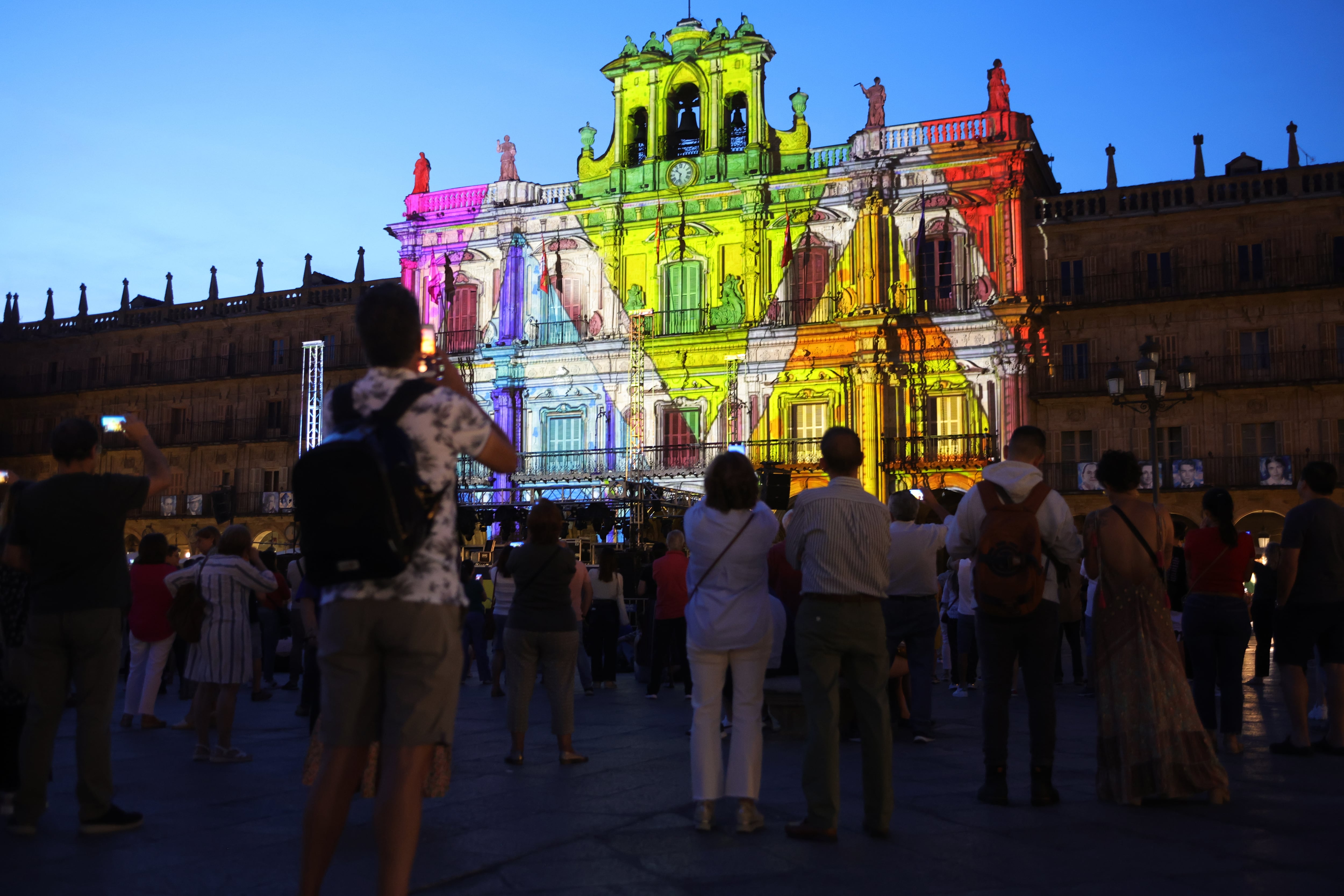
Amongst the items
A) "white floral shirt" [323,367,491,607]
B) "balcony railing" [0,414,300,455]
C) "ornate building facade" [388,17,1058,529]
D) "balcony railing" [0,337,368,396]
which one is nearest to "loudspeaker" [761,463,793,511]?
"ornate building facade" [388,17,1058,529]

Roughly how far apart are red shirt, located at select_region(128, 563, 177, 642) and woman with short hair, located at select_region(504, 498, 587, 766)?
340 centimetres

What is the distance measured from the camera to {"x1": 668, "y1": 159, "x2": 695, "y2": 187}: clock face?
30859 mm

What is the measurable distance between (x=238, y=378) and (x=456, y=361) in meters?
11.3

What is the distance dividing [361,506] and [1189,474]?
27632 millimetres

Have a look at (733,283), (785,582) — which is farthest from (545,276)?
(785,582)

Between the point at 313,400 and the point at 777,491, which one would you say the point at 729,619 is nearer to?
the point at 777,491

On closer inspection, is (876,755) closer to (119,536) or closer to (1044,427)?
(119,536)

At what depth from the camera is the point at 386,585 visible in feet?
10.0

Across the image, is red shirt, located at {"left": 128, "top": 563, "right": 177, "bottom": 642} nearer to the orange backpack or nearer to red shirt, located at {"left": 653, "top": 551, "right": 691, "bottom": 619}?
red shirt, located at {"left": 653, "top": 551, "right": 691, "bottom": 619}

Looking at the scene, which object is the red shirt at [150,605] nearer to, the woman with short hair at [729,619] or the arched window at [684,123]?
the woman with short hair at [729,619]

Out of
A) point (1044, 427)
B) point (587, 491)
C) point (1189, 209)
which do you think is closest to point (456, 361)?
point (587, 491)

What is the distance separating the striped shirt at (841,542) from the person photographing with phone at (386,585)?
2.13 m

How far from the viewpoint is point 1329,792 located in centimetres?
560

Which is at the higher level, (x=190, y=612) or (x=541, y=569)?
(x=541, y=569)
